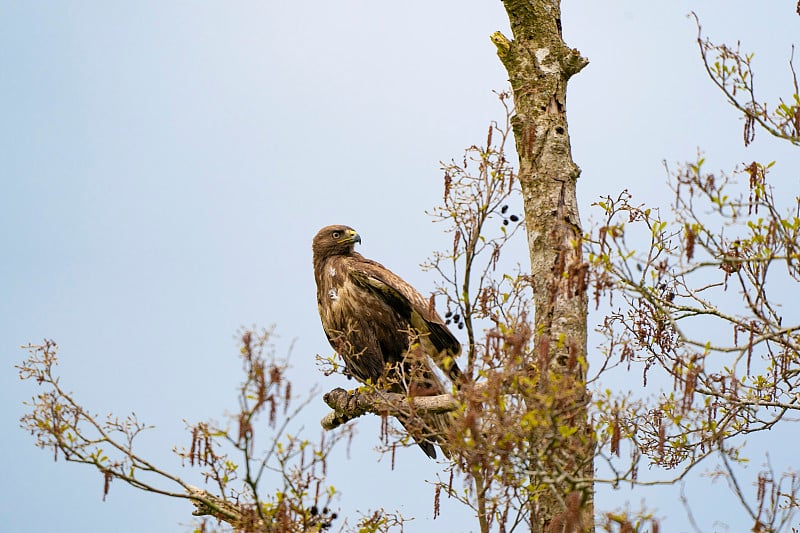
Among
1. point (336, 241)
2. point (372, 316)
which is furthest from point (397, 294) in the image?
point (336, 241)

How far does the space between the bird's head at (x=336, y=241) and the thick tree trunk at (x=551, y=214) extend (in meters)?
2.58

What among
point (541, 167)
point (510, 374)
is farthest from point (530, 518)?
point (541, 167)

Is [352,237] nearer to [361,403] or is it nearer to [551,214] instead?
[361,403]

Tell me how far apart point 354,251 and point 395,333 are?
1375 mm

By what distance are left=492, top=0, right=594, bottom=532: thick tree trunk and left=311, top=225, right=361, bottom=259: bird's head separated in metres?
2.58

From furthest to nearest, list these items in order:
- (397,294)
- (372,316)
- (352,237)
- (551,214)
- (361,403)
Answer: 1. (352,237)
2. (372,316)
3. (397,294)
4. (361,403)
5. (551,214)

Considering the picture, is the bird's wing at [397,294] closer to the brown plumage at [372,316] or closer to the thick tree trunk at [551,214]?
the brown plumage at [372,316]

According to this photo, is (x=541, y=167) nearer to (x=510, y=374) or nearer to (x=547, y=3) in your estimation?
(x=547, y=3)

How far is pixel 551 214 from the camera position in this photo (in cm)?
820

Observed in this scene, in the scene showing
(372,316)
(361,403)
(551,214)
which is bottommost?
(361,403)

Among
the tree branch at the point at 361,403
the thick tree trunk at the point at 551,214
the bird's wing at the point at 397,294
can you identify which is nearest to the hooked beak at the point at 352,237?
the bird's wing at the point at 397,294

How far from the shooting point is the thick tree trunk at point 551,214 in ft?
20.8

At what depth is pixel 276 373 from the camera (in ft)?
19.0

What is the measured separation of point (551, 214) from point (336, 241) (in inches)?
125
